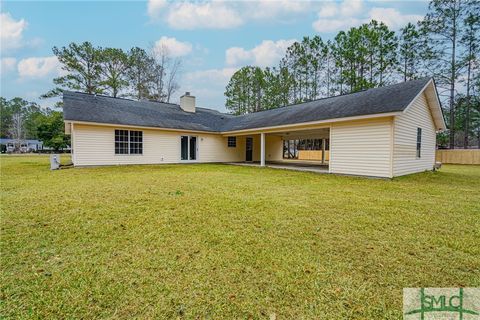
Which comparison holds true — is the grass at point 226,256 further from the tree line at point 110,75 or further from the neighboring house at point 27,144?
the neighboring house at point 27,144

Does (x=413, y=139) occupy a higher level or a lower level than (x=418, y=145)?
higher

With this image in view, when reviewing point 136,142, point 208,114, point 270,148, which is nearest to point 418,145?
point 270,148

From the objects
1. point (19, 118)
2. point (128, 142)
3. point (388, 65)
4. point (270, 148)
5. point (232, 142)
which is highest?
point (388, 65)

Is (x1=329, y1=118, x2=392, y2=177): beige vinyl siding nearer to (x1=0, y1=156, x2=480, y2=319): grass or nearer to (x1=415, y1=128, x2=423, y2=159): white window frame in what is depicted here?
(x1=415, y1=128, x2=423, y2=159): white window frame

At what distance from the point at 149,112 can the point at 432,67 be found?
24.5m

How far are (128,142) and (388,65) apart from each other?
24.8 meters

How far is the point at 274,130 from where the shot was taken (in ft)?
43.6

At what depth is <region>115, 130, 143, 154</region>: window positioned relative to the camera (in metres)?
13.2

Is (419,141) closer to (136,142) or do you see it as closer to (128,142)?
(136,142)

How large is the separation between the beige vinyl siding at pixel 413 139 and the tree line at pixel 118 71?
951 inches

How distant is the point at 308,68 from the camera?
92.0 feet

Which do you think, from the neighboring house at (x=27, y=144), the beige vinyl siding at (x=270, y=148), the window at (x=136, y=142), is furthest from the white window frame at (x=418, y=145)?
the neighboring house at (x=27, y=144)

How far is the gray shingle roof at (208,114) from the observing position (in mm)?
9344

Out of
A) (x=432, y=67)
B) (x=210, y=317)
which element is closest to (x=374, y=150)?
(x=210, y=317)
